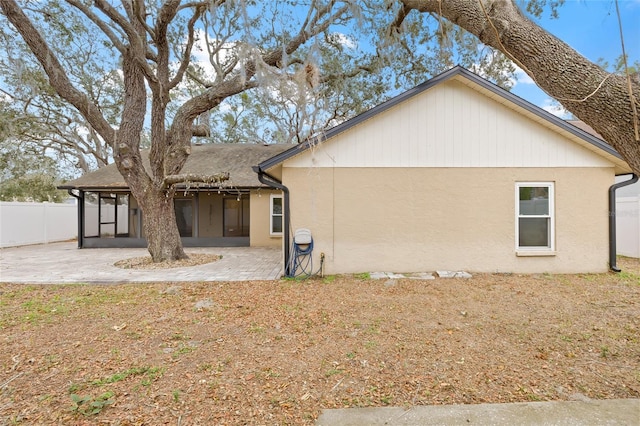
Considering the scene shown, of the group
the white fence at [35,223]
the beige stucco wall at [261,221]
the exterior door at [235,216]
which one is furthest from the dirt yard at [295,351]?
the white fence at [35,223]

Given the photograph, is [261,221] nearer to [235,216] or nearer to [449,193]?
[235,216]

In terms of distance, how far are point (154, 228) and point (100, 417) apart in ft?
22.5

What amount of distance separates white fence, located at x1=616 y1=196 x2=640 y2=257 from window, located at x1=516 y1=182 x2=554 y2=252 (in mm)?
4238

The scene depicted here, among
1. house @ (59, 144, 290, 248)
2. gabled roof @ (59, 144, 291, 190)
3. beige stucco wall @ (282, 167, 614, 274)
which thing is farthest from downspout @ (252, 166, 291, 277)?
gabled roof @ (59, 144, 291, 190)

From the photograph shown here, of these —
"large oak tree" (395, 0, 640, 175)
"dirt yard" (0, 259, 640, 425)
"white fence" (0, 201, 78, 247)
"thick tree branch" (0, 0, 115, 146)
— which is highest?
"thick tree branch" (0, 0, 115, 146)

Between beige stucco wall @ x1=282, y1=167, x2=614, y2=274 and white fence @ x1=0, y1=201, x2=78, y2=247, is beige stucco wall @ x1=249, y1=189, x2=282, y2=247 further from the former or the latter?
white fence @ x1=0, y1=201, x2=78, y2=247

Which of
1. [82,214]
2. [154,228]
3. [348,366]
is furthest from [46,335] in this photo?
[82,214]

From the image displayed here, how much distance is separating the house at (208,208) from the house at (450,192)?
5391mm

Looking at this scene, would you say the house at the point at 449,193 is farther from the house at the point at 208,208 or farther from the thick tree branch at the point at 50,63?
the house at the point at 208,208

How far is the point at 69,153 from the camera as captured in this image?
64.1ft

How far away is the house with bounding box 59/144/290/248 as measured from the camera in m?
11.8

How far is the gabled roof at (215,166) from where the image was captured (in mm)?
11617

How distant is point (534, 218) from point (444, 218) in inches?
82.7

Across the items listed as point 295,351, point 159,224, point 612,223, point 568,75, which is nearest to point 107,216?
point 159,224
